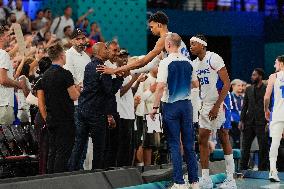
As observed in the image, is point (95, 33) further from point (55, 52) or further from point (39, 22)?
point (55, 52)

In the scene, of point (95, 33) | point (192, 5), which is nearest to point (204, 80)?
point (95, 33)

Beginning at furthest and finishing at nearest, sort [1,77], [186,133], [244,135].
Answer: [244,135], [1,77], [186,133]

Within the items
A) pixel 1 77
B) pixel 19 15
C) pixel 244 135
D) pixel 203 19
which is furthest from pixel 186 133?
pixel 203 19

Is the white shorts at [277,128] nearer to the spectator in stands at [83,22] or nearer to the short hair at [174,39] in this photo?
the short hair at [174,39]

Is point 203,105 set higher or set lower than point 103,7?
lower

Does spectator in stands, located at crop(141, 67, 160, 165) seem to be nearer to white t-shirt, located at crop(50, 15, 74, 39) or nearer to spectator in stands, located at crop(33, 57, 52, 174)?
spectator in stands, located at crop(33, 57, 52, 174)

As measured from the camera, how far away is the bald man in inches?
339

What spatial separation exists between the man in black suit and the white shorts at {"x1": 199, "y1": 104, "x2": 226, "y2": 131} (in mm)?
3906

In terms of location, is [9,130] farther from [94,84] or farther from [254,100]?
[254,100]

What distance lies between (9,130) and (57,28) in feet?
21.2

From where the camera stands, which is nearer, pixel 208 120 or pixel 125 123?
pixel 208 120

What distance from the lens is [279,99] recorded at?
10812mm

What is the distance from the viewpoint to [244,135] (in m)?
13.1

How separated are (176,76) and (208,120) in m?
1.13
